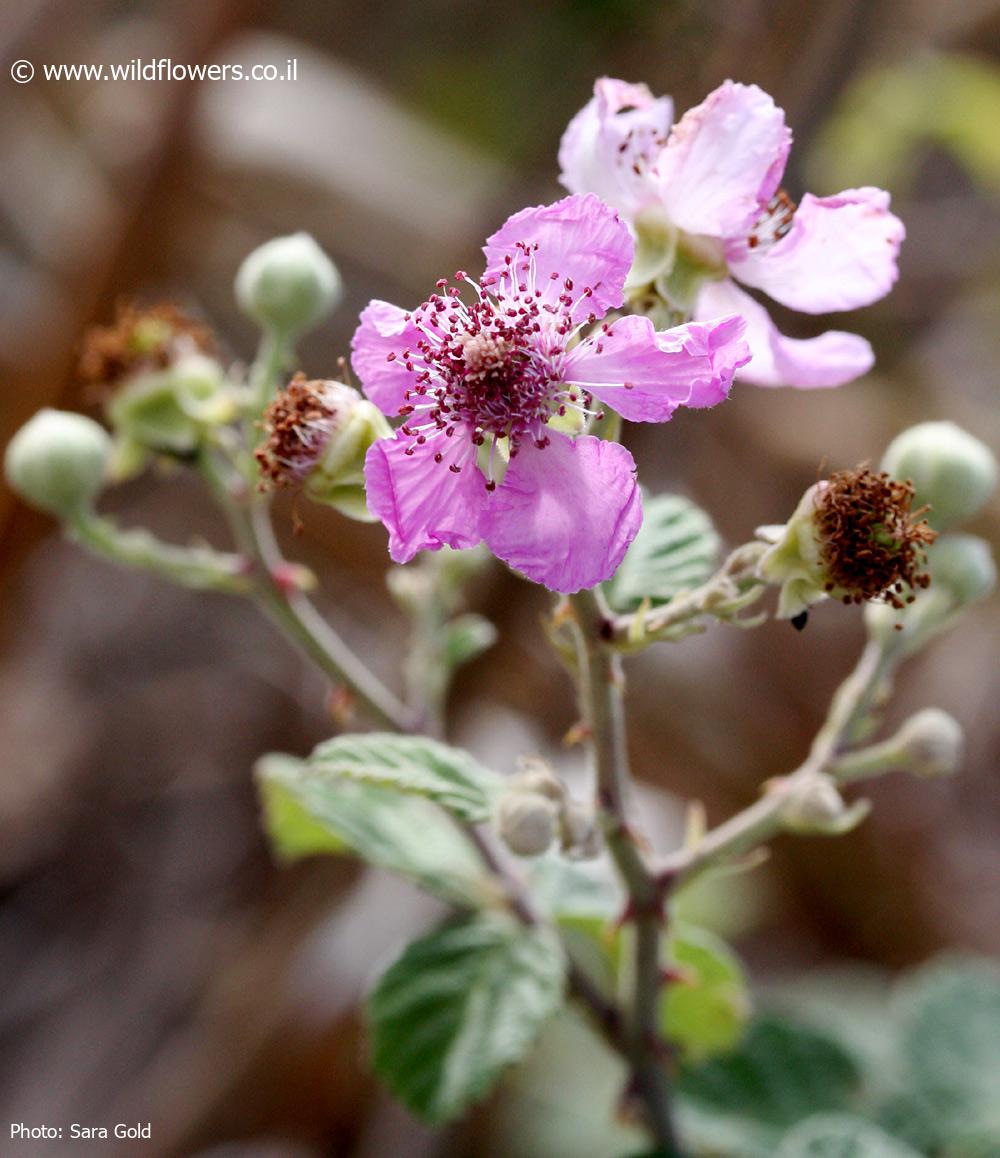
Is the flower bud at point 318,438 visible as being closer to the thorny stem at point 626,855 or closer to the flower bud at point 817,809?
the thorny stem at point 626,855

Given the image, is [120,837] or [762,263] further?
[120,837]

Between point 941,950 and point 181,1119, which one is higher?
point 941,950

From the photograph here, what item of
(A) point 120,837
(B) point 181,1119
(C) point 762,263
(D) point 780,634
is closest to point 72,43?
(A) point 120,837

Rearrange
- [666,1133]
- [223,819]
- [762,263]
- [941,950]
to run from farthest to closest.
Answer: [223,819], [941,950], [666,1133], [762,263]

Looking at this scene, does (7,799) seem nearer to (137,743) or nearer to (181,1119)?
(137,743)

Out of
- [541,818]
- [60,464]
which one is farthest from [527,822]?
[60,464]

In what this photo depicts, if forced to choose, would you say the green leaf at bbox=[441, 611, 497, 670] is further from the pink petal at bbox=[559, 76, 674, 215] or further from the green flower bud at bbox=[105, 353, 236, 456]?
the pink petal at bbox=[559, 76, 674, 215]

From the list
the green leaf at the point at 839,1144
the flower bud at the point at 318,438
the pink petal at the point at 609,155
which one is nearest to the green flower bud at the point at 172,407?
the flower bud at the point at 318,438

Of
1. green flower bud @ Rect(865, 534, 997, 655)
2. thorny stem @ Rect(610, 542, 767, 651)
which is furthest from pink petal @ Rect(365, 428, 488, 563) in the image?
green flower bud @ Rect(865, 534, 997, 655)
